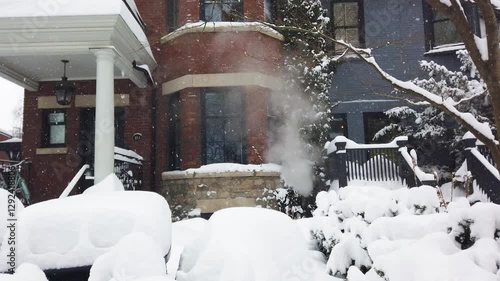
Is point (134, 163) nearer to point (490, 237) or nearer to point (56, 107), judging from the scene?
point (56, 107)

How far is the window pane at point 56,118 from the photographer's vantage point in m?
11.3

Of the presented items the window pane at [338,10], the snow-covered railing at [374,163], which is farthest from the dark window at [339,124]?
the window pane at [338,10]

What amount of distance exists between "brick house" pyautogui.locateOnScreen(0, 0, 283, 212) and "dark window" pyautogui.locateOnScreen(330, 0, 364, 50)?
2.40 meters

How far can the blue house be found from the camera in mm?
11938

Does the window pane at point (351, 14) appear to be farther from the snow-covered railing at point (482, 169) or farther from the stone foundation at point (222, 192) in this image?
the stone foundation at point (222, 192)

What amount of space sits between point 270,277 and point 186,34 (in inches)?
312

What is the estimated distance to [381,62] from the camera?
12.1 m

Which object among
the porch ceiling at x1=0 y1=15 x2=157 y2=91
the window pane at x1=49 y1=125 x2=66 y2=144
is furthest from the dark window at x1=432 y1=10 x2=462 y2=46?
the window pane at x1=49 y1=125 x2=66 y2=144

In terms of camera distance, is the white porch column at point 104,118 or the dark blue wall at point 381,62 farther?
the dark blue wall at point 381,62

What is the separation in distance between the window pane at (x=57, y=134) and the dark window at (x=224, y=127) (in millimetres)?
4269

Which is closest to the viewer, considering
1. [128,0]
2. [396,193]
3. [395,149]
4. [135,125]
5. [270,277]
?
[270,277]

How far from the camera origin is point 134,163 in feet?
33.3

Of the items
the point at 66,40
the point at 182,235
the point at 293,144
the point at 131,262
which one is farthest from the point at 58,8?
the point at 131,262

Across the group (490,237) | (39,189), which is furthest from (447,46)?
(39,189)
